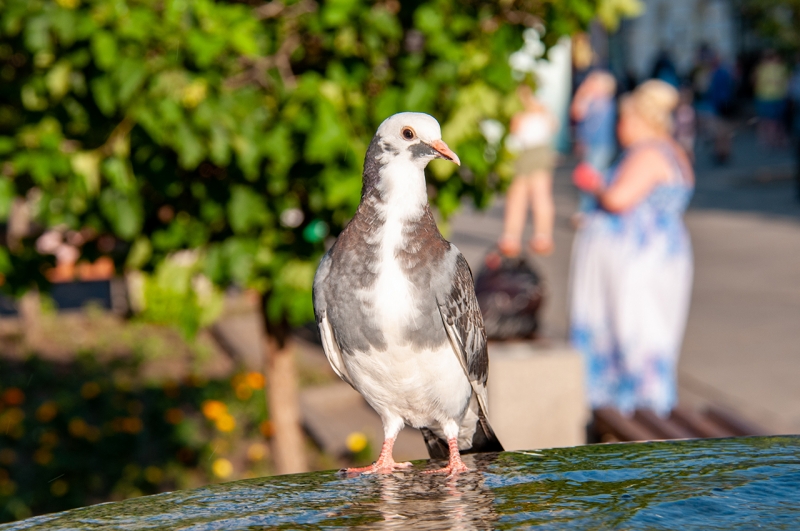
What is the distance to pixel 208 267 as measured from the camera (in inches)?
161

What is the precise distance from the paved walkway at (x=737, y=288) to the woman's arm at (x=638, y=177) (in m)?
0.96

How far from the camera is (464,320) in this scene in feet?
8.27

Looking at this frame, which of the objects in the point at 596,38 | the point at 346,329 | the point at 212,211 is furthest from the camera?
the point at 596,38

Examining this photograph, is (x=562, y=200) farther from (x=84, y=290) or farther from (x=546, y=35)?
(x=546, y=35)

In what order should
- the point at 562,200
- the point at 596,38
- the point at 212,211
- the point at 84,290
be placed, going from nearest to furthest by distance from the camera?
1. the point at 212,211
2. the point at 84,290
3. the point at 562,200
4. the point at 596,38

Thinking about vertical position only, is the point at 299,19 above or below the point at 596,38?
below

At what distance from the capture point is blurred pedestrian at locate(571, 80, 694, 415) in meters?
6.47

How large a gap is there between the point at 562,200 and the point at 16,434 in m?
14.4

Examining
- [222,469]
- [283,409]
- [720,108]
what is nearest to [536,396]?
[283,409]

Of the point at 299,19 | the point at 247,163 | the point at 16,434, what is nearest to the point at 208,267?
the point at 247,163

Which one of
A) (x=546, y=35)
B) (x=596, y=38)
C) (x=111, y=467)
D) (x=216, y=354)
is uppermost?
(x=596, y=38)

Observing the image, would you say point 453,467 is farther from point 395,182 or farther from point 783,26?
point 783,26

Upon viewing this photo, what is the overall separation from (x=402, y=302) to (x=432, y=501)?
492 mm

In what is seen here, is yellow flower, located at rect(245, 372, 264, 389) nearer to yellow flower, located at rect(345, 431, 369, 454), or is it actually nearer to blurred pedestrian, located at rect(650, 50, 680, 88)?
yellow flower, located at rect(345, 431, 369, 454)
